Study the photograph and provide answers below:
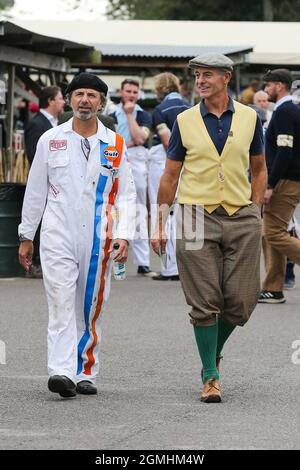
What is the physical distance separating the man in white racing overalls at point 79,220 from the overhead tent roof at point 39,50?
7224 millimetres

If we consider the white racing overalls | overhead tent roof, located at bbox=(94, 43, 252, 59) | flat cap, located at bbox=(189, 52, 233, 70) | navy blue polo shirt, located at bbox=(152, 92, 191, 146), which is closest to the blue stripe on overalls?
the white racing overalls

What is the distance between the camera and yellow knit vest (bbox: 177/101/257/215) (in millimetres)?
8344

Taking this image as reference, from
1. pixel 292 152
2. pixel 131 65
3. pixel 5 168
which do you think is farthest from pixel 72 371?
pixel 131 65

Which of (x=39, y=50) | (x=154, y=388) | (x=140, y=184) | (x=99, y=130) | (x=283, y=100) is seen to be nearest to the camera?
(x=99, y=130)

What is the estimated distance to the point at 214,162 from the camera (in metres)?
8.34

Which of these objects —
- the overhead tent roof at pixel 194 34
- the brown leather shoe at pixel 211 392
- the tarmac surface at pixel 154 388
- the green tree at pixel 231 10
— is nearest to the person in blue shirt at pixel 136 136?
the tarmac surface at pixel 154 388

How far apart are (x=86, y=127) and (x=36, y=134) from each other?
693 centimetres

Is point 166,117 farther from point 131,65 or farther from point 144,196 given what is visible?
point 131,65

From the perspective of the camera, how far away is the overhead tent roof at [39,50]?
55.0 feet

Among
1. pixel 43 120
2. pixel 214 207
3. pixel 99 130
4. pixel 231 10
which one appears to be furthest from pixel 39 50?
pixel 231 10

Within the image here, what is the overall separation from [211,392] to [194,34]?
26692mm

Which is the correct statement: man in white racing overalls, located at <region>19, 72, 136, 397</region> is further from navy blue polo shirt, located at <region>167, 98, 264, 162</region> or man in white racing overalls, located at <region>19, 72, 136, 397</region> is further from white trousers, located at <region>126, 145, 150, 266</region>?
white trousers, located at <region>126, 145, 150, 266</region>

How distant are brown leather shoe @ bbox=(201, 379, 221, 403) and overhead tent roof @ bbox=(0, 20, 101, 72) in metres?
8.04

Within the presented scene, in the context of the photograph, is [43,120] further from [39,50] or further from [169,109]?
[39,50]
